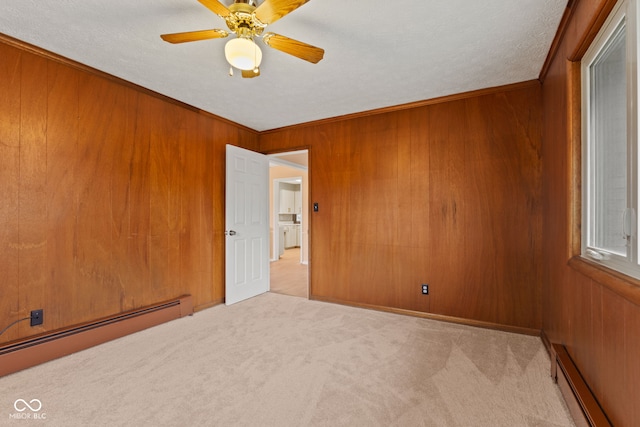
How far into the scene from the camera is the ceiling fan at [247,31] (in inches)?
58.1

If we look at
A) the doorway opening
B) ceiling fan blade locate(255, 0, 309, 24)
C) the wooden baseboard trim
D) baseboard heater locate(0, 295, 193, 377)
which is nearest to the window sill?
the wooden baseboard trim

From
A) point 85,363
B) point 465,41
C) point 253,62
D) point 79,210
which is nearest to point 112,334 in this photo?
point 85,363

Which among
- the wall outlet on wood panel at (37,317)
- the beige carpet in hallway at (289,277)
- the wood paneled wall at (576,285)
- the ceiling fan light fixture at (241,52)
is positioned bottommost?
the beige carpet in hallway at (289,277)

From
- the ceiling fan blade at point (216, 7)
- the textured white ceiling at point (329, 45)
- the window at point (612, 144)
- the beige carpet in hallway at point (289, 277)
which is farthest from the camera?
the beige carpet in hallway at point (289, 277)

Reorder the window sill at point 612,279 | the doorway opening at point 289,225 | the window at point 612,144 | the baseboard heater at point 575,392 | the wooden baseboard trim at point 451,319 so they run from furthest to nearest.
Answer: the doorway opening at point 289,225
the wooden baseboard trim at point 451,319
the baseboard heater at point 575,392
the window at point 612,144
the window sill at point 612,279

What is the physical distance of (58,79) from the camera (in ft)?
7.55

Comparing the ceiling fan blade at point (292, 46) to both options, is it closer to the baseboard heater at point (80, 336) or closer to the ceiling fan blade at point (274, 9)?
the ceiling fan blade at point (274, 9)

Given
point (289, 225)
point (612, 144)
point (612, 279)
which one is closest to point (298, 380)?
point (612, 279)

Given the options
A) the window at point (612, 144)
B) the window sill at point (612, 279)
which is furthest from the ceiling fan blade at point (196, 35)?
the window sill at point (612, 279)

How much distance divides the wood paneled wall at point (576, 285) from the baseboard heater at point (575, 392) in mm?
35

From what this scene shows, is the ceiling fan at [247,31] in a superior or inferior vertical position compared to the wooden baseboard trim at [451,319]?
superior

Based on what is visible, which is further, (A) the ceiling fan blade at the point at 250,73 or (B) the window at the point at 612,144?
(A) the ceiling fan blade at the point at 250,73

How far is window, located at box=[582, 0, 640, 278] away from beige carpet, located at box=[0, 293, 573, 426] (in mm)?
1015

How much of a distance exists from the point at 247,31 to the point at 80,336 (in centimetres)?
270
